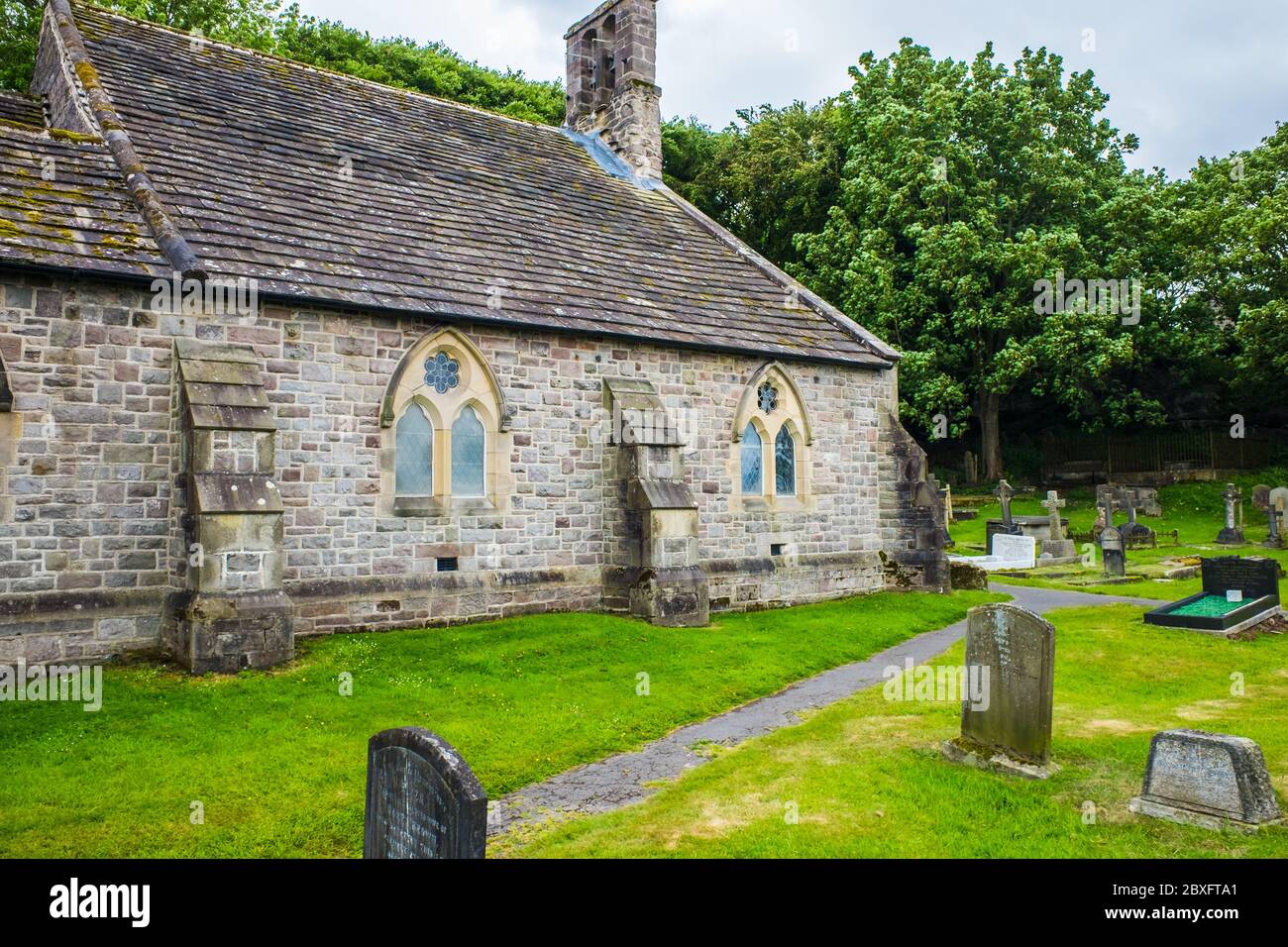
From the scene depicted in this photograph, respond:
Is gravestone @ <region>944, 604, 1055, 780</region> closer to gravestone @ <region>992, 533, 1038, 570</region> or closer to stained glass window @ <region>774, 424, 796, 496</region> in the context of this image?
stained glass window @ <region>774, 424, 796, 496</region>

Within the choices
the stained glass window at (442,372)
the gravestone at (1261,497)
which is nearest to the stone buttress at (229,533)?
the stained glass window at (442,372)

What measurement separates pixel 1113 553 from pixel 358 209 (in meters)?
16.3

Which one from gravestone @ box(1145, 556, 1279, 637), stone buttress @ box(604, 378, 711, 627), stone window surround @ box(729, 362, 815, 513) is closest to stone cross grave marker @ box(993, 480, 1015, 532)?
gravestone @ box(1145, 556, 1279, 637)

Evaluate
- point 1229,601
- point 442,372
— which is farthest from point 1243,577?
point 442,372

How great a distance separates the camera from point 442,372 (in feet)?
41.3

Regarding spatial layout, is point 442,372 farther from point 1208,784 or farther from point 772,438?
point 1208,784

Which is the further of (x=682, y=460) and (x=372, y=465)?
(x=682, y=460)

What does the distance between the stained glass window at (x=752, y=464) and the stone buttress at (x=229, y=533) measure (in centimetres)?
796

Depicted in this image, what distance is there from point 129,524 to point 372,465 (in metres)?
2.82

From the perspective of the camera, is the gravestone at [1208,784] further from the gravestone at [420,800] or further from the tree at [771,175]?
the tree at [771,175]

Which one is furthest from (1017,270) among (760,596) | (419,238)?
(419,238)

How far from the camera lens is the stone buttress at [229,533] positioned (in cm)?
953

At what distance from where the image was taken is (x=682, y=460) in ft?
48.3
